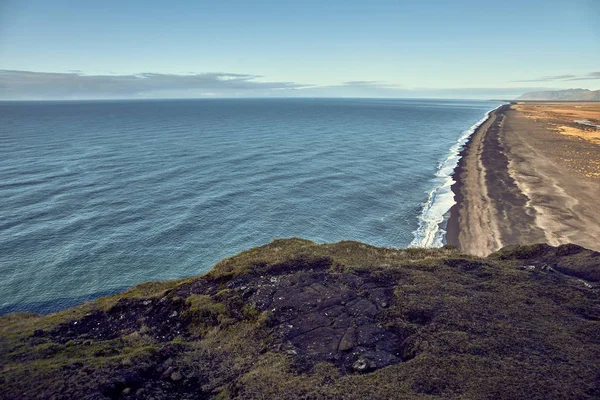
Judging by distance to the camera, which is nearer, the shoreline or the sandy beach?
the sandy beach

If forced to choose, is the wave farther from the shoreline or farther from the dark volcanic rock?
the dark volcanic rock

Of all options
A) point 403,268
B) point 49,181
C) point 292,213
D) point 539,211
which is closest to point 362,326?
point 403,268

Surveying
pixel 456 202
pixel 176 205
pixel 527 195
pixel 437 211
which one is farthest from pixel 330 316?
pixel 527 195

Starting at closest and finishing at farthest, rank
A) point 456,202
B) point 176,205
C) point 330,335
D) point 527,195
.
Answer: point 330,335, point 176,205, point 456,202, point 527,195

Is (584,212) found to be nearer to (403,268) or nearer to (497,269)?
(497,269)

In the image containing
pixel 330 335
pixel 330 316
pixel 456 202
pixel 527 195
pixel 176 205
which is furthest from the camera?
pixel 527 195

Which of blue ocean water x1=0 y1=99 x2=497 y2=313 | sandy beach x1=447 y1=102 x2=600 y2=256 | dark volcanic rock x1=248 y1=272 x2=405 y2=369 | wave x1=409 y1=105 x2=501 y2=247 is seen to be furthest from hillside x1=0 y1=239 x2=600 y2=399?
sandy beach x1=447 y1=102 x2=600 y2=256

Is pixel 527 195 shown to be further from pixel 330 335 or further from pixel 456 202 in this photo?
pixel 330 335
